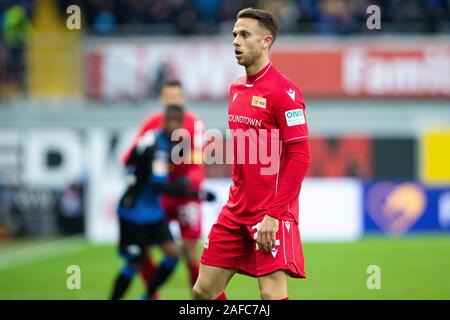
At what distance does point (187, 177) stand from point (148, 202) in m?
0.57

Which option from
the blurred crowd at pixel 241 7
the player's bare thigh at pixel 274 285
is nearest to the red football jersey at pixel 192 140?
the player's bare thigh at pixel 274 285

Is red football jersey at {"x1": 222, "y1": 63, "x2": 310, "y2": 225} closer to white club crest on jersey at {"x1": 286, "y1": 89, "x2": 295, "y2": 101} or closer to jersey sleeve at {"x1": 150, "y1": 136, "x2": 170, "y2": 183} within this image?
white club crest on jersey at {"x1": 286, "y1": 89, "x2": 295, "y2": 101}

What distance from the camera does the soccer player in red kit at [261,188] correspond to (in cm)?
641

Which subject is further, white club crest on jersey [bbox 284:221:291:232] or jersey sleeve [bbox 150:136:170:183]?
jersey sleeve [bbox 150:136:170:183]

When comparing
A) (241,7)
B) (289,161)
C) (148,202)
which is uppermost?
(241,7)

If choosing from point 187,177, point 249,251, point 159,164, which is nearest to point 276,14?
point 187,177

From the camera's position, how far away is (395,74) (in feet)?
70.4

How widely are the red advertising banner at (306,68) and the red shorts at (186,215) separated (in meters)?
11.1

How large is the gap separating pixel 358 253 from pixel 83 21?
367 inches

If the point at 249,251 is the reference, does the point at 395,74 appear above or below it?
above

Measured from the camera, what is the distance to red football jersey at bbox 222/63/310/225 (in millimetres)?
6430

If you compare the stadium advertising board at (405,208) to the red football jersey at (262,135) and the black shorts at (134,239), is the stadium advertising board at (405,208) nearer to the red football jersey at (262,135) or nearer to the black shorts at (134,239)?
the black shorts at (134,239)

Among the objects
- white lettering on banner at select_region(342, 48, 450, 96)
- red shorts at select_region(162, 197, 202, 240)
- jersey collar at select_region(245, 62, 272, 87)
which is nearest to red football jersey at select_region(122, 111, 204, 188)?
red shorts at select_region(162, 197, 202, 240)

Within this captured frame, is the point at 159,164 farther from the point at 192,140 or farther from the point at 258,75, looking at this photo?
the point at 258,75
